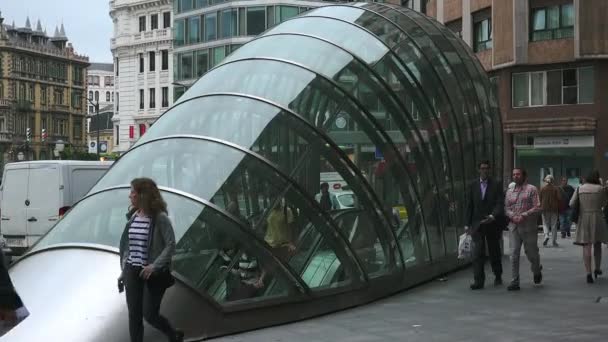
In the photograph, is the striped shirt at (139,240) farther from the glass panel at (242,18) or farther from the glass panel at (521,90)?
the glass panel at (242,18)

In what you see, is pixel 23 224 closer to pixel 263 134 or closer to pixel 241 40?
pixel 263 134

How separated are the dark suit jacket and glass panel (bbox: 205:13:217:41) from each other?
2059 inches

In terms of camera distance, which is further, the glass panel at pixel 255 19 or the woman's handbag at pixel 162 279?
the glass panel at pixel 255 19

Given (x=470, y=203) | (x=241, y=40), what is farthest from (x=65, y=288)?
(x=241, y=40)

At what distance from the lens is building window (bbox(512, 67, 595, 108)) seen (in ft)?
112

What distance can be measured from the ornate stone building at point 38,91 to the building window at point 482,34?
85142mm

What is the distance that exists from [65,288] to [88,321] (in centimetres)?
62

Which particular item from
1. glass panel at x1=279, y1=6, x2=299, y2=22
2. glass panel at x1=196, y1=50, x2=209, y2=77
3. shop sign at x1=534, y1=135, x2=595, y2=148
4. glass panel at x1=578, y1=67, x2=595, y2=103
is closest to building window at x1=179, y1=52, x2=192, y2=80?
glass panel at x1=196, y1=50, x2=209, y2=77

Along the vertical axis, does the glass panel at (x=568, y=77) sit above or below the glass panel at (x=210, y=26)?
below

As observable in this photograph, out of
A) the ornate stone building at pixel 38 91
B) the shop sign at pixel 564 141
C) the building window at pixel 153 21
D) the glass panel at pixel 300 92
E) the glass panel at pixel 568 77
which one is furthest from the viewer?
the ornate stone building at pixel 38 91

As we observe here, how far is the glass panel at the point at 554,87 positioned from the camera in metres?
34.7

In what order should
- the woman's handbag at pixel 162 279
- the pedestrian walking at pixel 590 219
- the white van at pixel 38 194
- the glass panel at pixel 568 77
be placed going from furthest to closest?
the glass panel at pixel 568 77, the white van at pixel 38 194, the pedestrian walking at pixel 590 219, the woman's handbag at pixel 162 279

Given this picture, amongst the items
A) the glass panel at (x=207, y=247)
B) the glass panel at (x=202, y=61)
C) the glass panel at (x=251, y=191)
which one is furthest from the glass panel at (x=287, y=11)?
the glass panel at (x=207, y=247)

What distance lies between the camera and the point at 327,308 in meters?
9.09
